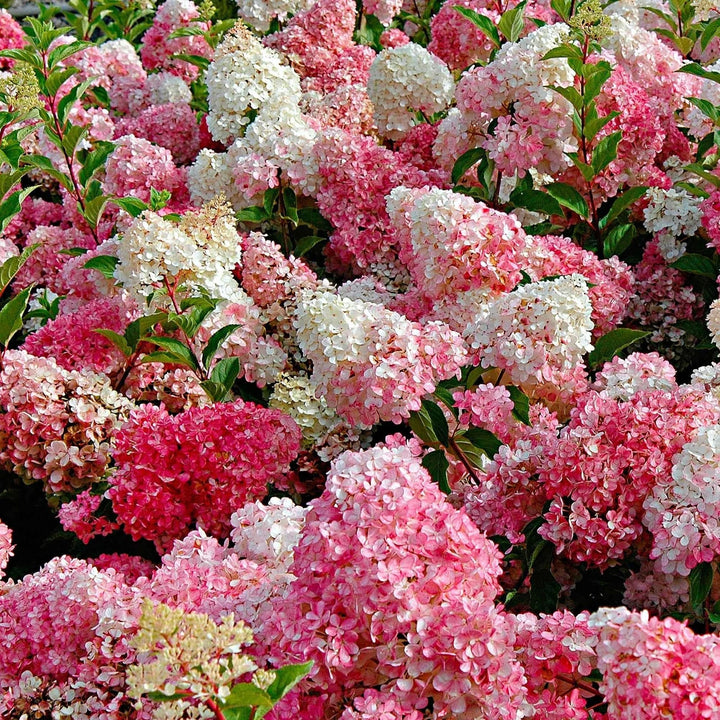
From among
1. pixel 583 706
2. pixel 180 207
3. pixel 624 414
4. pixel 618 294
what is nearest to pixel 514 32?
pixel 618 294

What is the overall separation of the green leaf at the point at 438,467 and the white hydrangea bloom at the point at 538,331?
23 centimetres

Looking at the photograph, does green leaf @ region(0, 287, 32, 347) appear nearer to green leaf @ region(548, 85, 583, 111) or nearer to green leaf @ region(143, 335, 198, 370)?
green leaf @ region(143, 335, 198, 370)

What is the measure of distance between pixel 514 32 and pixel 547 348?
4.49 ft

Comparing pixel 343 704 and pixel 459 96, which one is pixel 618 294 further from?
pixel 343 704

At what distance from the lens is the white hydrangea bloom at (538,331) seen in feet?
7.19

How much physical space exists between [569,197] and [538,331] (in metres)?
0.82

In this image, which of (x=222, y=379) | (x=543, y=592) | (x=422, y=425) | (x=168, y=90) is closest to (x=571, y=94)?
(x=422, y=425)

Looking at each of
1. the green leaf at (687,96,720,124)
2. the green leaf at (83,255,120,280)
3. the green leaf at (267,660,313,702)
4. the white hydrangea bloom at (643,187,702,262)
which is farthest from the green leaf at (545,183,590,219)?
the green leaf at (267,660,313,702)

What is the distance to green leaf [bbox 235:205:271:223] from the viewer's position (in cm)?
307

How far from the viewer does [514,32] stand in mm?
3123

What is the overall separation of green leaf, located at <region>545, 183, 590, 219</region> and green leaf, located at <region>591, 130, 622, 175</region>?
3.6 inches

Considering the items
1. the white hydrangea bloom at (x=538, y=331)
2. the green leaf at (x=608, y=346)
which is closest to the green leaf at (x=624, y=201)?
the green leaf at (x=608, y=346)

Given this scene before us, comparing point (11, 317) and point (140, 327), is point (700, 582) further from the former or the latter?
point (11, 317)

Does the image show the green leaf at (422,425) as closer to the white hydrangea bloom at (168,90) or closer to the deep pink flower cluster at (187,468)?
the deep pink flower cluster at (187,468)
